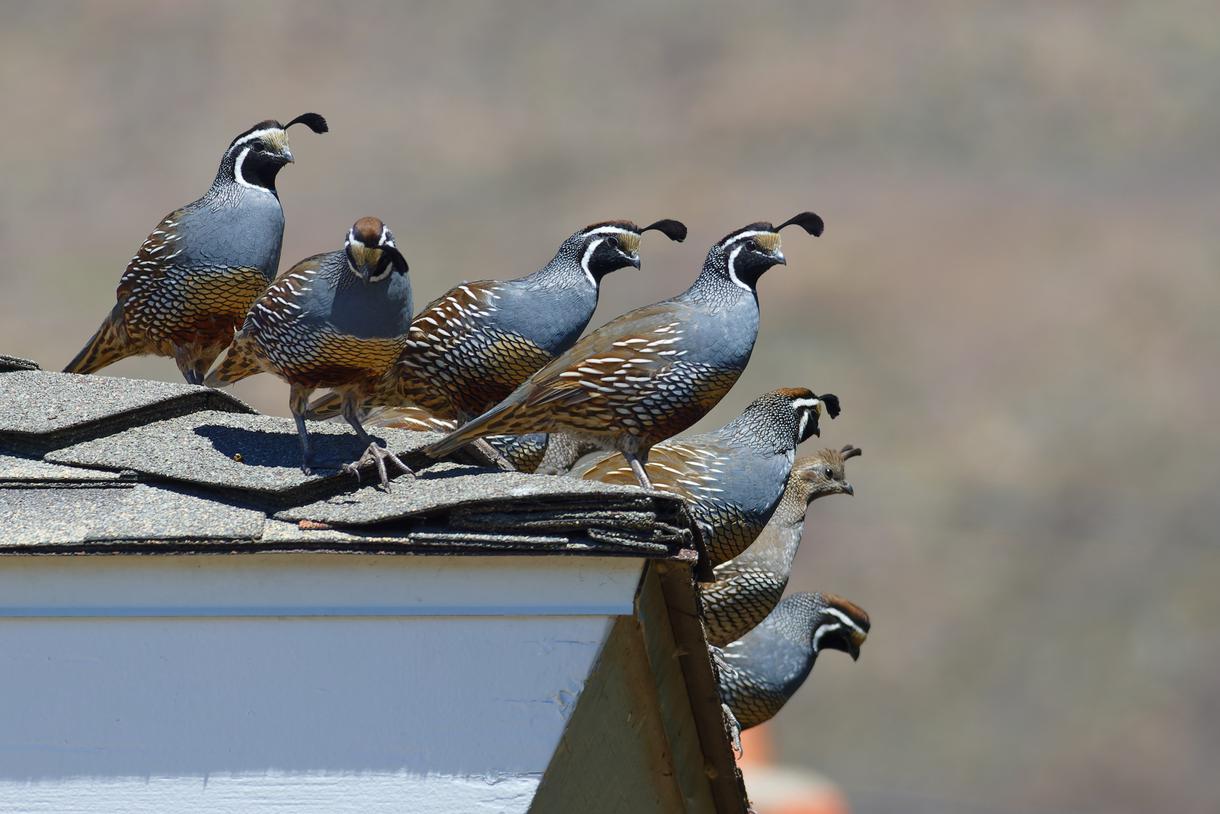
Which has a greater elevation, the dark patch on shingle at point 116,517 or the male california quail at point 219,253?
the male california quail at point 219,253

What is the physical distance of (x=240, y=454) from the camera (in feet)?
14.8

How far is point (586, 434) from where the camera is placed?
17.7 ft

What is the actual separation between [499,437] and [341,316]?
1.62 meters

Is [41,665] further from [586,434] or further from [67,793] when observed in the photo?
[586,434]

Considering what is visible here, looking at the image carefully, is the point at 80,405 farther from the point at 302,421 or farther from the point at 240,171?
the point at 240,171

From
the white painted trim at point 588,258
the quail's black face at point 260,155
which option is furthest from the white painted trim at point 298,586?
the quail's black face at point 260,155

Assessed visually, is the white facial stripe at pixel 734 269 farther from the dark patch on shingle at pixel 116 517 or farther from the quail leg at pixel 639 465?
the dark patch on shingle at pixel 116 517

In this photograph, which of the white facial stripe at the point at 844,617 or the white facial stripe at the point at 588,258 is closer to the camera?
the white facial stripe at the point at 588,258

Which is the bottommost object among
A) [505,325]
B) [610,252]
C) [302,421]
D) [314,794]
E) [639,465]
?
[314,794]

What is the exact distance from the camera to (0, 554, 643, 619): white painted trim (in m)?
3.90

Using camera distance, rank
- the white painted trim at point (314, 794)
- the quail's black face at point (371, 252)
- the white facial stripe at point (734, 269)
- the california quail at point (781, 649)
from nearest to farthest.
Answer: the white painted trim at point (314, 794)
the quail's black face at point (371, 252)
the white facial stripe at point (734, 269)
the california quail at point (781, 649)

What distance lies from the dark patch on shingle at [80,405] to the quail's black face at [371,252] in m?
0.51

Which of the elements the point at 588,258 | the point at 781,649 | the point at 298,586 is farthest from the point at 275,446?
the point at 781,649

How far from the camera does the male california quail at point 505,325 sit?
5.75 meters
